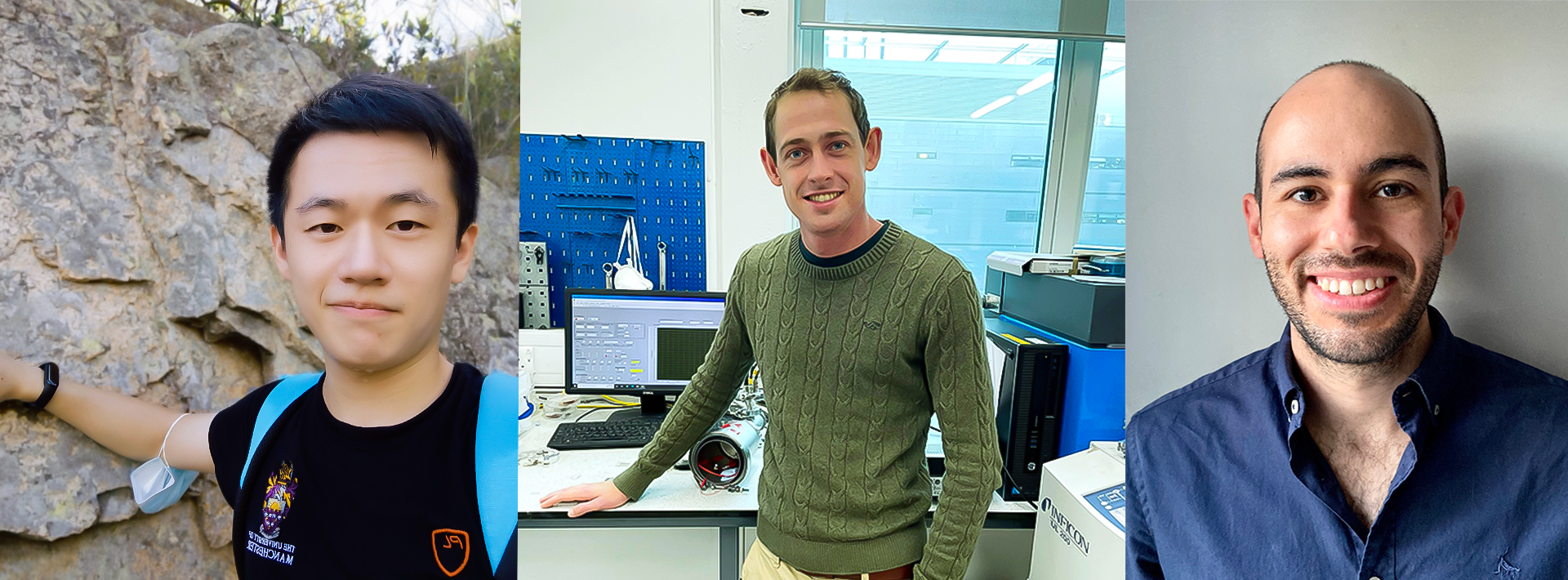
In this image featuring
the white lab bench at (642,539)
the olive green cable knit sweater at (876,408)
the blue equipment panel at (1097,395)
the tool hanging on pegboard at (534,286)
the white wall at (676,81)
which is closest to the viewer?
the olive green cable knit sweater at (876,408)

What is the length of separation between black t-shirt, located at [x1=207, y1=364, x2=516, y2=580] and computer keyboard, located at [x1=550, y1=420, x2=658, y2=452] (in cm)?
111

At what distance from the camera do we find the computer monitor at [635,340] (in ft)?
5.75

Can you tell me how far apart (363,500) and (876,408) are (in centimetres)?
74

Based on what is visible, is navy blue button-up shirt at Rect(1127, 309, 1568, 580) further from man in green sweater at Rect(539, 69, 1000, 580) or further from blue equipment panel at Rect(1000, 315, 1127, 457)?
blue equipment panel at Rect(1000, 315, 1127, 457)

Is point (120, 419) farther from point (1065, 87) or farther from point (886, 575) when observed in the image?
point (1065, 87)

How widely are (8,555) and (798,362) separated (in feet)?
2.80

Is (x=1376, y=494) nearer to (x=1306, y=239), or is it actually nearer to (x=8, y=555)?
(x=1306, y=239)

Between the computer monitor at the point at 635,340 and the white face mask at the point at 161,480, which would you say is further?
the computer monitor at the point at 635,340

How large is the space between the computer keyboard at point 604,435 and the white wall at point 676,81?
911 mm

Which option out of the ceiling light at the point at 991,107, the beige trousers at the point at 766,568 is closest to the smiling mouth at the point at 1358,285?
the beige trousers at the point at 766,568

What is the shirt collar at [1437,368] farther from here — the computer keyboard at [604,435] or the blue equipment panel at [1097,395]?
the computer keyboard at [604,435]

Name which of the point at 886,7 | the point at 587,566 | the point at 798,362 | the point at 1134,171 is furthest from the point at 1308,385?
the point at 886,7

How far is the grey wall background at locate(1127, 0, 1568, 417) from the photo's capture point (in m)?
0.39

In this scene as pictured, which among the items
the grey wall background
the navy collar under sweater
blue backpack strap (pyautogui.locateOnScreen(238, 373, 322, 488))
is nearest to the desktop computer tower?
the navy collar under sweater
